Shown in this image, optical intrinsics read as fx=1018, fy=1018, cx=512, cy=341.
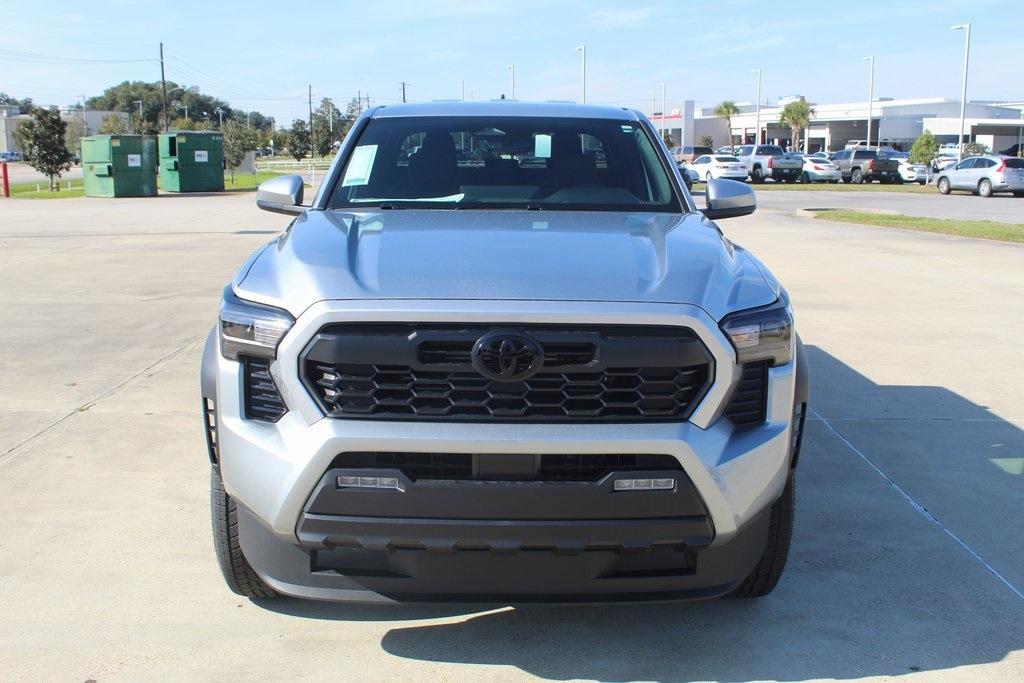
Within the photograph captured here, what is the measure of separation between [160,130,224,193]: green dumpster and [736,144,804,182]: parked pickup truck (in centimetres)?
2223

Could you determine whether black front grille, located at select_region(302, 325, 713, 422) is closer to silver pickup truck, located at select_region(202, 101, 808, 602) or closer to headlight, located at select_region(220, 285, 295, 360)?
silver pickup truck, located at select_region(202, 101, 808, 602)

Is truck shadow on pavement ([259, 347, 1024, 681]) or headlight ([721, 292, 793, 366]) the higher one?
headlight ([721, 292, 793, 366])

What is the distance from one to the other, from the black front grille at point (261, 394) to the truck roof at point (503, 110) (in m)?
2.24

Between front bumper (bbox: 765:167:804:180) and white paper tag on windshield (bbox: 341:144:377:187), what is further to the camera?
front bumper (bbox: 765:167:804:180)

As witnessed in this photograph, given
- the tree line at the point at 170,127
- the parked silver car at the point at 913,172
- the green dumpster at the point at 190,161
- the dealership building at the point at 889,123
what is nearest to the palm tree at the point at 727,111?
the dealership building at the point at 889,123

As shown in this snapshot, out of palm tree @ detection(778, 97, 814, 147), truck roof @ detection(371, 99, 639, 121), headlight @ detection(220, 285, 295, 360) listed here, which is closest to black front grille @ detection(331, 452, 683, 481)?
headlight @ detection(220, 285, 295, 360)

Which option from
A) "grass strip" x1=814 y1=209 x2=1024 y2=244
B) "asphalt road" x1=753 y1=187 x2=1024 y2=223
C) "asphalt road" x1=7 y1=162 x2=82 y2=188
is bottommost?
"asphalt road" x1=753 y1=187 x2=1024 y2=223

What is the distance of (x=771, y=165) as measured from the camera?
1734 inches

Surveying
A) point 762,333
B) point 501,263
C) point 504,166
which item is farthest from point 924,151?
point 501,263

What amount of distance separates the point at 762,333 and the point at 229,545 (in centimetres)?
183

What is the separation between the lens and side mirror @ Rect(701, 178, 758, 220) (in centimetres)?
479

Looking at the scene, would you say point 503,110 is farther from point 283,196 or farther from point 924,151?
point 924,151

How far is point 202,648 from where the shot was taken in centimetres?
331

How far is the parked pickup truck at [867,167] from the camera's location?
44656 millimetres
